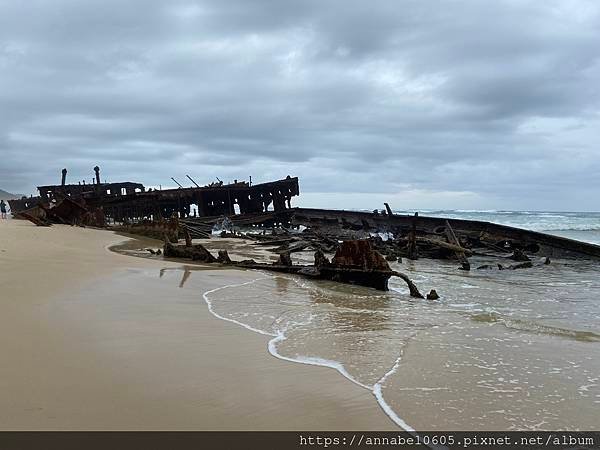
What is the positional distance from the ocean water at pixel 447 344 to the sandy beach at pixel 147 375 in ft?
1.28

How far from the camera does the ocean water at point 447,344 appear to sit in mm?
3467

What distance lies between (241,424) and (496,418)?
73.9 inches

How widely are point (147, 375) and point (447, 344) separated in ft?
11.3

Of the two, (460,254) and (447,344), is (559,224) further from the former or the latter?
(447,344)

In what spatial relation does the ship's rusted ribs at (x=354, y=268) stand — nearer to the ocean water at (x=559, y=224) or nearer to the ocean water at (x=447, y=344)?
the ocean water at (x=447, y=344)

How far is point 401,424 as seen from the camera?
3.11 metres

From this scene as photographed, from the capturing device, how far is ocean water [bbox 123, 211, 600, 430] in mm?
3467

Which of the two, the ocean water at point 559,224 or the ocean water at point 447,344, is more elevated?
the ocean water at point 559,224

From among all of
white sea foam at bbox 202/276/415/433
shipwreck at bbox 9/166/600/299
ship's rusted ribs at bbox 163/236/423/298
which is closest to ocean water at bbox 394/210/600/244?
shipwreck at bbox 9/166/600/299

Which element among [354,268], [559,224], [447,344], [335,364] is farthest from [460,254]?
[559,224]

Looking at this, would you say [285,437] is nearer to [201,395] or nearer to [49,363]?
[201,395]

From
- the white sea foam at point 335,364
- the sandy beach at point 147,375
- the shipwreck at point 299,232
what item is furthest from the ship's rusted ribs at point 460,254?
the sandy beach at point 147,375

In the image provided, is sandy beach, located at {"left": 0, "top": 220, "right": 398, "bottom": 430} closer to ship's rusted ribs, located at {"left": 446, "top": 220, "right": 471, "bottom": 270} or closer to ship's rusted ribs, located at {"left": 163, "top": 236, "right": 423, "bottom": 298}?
ship's rusted ribs, located at {"left": 163, "top": 236, "right": 423, "bottom": 298}

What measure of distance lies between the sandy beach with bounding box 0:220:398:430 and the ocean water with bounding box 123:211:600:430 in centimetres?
39
